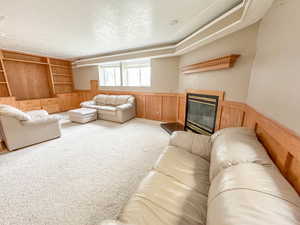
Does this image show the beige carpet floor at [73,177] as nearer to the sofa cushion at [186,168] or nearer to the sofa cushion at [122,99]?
the sofa cushion at [186,168]

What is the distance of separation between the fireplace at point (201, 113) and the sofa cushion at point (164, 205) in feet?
5.87

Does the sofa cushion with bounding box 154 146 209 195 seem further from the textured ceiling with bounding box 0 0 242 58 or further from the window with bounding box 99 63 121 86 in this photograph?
the window with bounding box 99 63 121 86

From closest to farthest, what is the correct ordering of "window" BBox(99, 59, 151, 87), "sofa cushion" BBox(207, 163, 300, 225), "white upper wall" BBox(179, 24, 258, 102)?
"sofa cushion" BBox(207, 163, 300, 225)
"white upper wall" BBox(179, 24, 258, 102)
"window" BBox(99, 59, 151, 87)

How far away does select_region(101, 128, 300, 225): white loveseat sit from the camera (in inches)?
19.7

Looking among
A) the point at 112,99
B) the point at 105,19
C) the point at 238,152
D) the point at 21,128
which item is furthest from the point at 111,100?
the point at 238,152

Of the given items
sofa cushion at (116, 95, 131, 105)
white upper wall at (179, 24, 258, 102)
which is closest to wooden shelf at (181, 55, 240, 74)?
white upper wall at (179, 24, 258, 102)

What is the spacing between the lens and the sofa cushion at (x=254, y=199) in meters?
0.47

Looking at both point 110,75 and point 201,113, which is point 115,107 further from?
point 201,113

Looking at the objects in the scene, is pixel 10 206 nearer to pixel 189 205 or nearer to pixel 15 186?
pixel 15 186

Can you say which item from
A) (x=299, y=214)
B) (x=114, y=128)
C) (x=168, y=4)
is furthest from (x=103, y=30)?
(x=299, y=214)

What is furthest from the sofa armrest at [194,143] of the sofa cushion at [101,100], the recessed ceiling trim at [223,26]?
the sofa cushion at [101,100]

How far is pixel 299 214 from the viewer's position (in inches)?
19.3

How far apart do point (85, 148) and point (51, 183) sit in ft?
2.90

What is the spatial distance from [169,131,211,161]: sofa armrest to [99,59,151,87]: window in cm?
300
